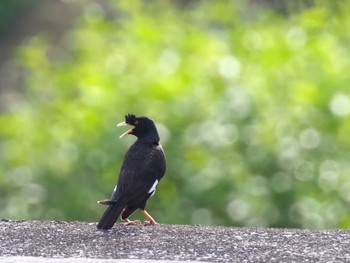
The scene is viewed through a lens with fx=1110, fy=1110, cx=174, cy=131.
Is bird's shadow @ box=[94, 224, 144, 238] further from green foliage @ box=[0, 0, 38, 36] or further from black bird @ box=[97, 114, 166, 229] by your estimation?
green foliage @ box=[0, 0, 38, 36]

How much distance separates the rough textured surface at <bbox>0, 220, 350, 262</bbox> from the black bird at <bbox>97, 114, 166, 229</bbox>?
11 cm

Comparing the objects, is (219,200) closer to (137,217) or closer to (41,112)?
(137,217)

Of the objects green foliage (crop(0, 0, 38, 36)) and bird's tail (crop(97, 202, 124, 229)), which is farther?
green foliage (crop(0, 0, 38, 36))

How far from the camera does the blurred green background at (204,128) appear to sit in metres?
7.82

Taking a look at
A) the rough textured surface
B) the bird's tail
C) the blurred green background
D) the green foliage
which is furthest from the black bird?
the green foliage

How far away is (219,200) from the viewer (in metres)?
7.83

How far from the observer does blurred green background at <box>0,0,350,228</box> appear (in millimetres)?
7824

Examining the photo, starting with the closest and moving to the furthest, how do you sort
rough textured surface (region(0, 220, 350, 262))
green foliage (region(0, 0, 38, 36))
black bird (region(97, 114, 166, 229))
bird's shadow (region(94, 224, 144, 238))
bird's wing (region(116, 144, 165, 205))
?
rough textured surface (region(0, 220, 350, 262))
bird's shadow (region(94, 224, 144, 238))
black bird (region(97, 114, 166, 229))
bird's wing (region(116, 144, 165, 205))
green foliage (region(0, 0, 38, 36))

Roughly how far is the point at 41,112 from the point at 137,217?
6.11 feet

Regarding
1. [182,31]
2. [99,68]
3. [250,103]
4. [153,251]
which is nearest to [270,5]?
[182,31]

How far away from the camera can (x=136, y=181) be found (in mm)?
5965

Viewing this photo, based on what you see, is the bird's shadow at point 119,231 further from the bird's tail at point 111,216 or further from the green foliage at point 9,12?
the green foliage at point 9,12

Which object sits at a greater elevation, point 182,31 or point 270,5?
point 270,5

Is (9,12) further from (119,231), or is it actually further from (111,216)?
(119,231)
